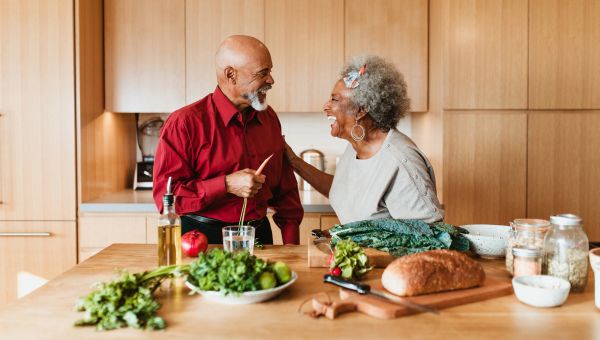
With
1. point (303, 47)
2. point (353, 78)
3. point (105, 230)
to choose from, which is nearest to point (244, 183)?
point (353, 78)

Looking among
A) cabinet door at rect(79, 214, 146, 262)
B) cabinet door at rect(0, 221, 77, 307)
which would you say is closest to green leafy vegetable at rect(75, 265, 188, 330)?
cabinet door at rect(79, 214, 146, 262)

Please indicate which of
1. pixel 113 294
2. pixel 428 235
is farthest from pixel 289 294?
pixel 428 235

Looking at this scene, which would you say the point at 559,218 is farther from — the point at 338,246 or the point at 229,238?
the point at 229,238

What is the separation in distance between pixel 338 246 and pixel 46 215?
7.50 feet

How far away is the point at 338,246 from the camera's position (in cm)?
156

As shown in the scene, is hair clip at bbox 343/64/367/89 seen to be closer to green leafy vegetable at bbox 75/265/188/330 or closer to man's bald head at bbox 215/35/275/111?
man's bald head at bbox 215/35/275/111

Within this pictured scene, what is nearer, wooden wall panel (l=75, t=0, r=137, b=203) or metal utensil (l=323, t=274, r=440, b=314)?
metal utensil (l=323, t=274, r=440, b=314)

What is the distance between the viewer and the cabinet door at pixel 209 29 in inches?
138

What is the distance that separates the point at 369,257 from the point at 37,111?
2.37m

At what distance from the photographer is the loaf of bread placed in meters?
1.36

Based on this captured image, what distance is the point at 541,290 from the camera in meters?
1.30

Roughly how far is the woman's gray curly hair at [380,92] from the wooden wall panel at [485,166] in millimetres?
993

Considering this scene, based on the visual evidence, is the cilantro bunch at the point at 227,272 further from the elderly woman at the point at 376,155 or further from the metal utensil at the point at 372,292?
the elderly woman at the point at 376,155

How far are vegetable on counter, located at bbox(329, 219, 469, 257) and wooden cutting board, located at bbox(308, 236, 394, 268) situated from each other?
3cm
